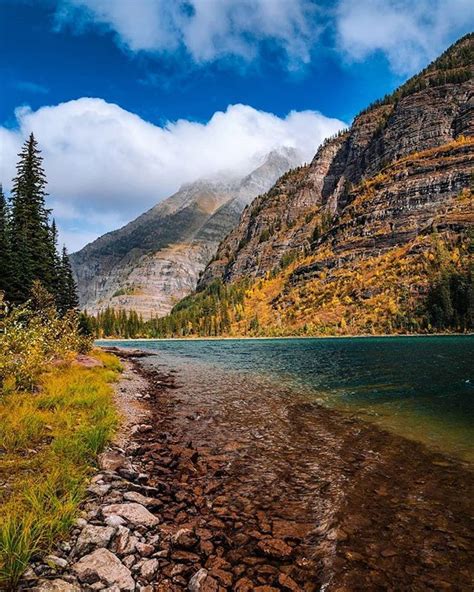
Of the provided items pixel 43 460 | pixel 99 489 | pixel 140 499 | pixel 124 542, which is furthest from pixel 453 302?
pixel 124 542

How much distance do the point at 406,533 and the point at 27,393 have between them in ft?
54.0

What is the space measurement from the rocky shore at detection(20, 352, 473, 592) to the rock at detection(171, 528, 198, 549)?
0.09 feet

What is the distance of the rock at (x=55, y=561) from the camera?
6.53 meters

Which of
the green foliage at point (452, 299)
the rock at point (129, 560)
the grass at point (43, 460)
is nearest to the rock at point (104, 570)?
the rock at point (129, 560)

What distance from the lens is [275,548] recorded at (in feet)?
27.5

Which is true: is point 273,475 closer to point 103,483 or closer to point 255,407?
point 103,483

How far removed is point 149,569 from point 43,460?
16.6 feet

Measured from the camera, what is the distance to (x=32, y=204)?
213 ft

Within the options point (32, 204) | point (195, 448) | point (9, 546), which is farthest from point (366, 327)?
point (9, 546)

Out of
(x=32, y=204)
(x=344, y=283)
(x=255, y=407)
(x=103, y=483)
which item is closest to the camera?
(x=103, y=483)

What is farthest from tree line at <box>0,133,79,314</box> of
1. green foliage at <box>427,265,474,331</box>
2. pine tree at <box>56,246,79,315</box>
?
green foliage at <box>427,265,474,331</box>

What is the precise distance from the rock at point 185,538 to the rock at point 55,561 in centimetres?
245

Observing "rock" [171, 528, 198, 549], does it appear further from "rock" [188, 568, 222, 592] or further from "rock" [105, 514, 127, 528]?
"rock" [105, 514, 127, 528]

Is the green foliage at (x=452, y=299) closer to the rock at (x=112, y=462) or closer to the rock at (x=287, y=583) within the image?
the rock at (x=112, y=462)
